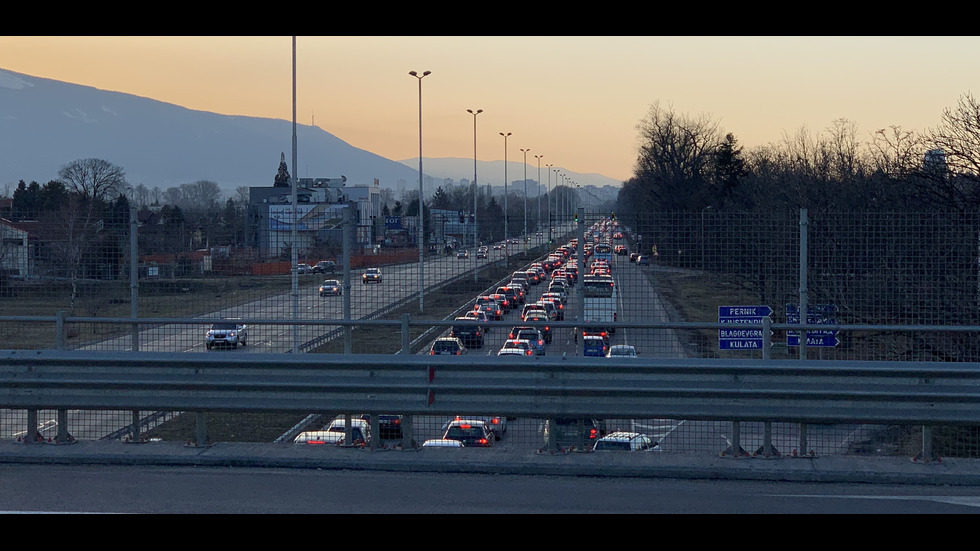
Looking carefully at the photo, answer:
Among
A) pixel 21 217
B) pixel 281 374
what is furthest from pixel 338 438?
pixel 21 217

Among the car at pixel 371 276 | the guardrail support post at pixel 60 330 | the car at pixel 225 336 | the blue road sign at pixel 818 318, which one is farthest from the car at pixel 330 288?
the blue road sign at pixel 818 318

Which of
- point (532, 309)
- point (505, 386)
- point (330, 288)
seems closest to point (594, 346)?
point (505, 386)

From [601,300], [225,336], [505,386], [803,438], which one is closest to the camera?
[505,386]

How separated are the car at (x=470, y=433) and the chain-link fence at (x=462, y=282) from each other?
0.19 meters

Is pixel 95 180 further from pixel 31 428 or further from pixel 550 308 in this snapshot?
pixel 31 428

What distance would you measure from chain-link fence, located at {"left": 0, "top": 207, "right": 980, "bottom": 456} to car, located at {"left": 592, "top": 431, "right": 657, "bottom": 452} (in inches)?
12.6

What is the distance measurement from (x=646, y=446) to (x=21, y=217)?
23.8 feet

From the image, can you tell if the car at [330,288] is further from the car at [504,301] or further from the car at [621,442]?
the car at [621,442]

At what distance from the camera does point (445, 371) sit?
7434mm

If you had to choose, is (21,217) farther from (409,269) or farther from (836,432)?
(836,432)

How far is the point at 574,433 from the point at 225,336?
371cm

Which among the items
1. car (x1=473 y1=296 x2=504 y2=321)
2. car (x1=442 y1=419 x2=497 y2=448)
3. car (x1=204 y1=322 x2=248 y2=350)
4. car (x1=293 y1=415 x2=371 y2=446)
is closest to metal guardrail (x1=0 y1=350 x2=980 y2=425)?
car (x1=293 y1=415 x2=371 y2=446)

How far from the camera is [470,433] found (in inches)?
354

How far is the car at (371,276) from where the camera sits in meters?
9.83
